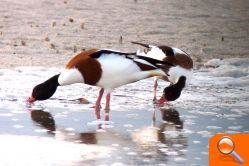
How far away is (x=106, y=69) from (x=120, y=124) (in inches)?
52.2

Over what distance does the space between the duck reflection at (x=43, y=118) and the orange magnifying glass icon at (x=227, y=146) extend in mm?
4100

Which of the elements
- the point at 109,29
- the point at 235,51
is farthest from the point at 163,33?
the point at 235,51

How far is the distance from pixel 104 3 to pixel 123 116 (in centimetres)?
1781

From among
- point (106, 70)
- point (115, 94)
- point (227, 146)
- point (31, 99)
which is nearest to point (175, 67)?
point (115, 94)

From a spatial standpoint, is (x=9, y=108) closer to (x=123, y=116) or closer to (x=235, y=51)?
(x=123, y=116)

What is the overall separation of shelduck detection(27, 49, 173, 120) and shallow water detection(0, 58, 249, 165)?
395mm

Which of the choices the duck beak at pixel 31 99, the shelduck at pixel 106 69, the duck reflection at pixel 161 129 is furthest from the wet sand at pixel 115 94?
the shelduck at pixel 106 69

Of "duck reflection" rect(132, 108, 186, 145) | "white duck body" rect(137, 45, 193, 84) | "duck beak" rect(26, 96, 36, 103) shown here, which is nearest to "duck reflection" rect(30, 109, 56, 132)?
"duck beak" rect(26, 96, 36, 103)

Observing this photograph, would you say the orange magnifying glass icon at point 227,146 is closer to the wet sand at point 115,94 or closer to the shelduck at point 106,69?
the wet sand at point 115,94

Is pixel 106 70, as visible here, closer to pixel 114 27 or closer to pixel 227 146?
pixel 227 146

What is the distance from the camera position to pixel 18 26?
22.7 metres

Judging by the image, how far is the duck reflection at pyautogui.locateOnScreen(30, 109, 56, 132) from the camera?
33.3 ft

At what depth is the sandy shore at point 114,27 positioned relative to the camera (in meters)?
19.1

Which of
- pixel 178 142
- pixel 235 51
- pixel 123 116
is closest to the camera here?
pixel 178 142
